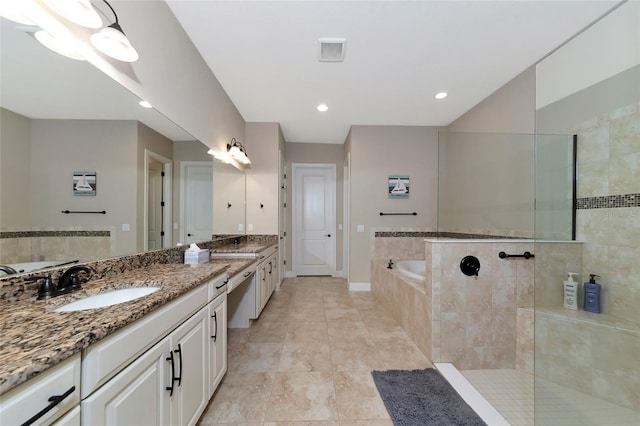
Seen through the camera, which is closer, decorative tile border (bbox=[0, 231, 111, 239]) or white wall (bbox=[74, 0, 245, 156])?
decorative tile border (bbox=[0, 231, 111, 239])

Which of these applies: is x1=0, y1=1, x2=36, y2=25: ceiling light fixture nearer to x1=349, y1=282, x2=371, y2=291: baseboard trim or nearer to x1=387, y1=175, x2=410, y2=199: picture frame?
x1=387, y1=175, x2=410, y2=199: picture frame

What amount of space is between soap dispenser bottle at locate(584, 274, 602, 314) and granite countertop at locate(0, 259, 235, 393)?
2685 millimetres

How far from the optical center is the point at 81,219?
4.00 feet

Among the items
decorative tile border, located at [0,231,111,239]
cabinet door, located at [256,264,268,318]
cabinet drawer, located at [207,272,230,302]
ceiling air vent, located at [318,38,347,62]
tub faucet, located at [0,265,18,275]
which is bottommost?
cabinet door, located at [256,264,268,318]

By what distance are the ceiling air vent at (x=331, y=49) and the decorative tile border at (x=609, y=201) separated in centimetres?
230

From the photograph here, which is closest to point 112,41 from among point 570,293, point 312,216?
point 570,293

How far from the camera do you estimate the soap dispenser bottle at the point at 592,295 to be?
66.6 inches

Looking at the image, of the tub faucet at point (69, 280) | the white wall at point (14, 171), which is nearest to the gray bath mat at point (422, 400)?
the tub faucet at point (69, 280)

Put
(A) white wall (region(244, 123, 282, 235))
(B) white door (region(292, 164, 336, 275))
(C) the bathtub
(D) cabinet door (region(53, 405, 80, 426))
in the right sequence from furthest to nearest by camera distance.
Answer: (B) white door (region(292, 164, 336, 275)), (A) white wall (region(244, 123, 282, 235)), (C) the bathtub, (D) cabinet door (region(53, 405, 80, 426))

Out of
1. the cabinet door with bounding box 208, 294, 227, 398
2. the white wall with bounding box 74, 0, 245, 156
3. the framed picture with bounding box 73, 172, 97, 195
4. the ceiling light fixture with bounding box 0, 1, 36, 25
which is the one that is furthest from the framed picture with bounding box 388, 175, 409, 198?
the ceiling light fixture with bounding box 0, 1, 36, 25

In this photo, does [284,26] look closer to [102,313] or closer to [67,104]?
[67,104]

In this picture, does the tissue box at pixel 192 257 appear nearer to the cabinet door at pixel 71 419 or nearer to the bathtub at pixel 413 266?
the cabinet door at pixel 71 419

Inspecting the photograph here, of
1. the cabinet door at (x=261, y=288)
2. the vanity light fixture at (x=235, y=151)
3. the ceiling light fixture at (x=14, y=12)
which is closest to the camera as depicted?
the ceiling light fixture at (x=14, y=12)

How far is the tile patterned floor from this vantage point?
1.47 metres
